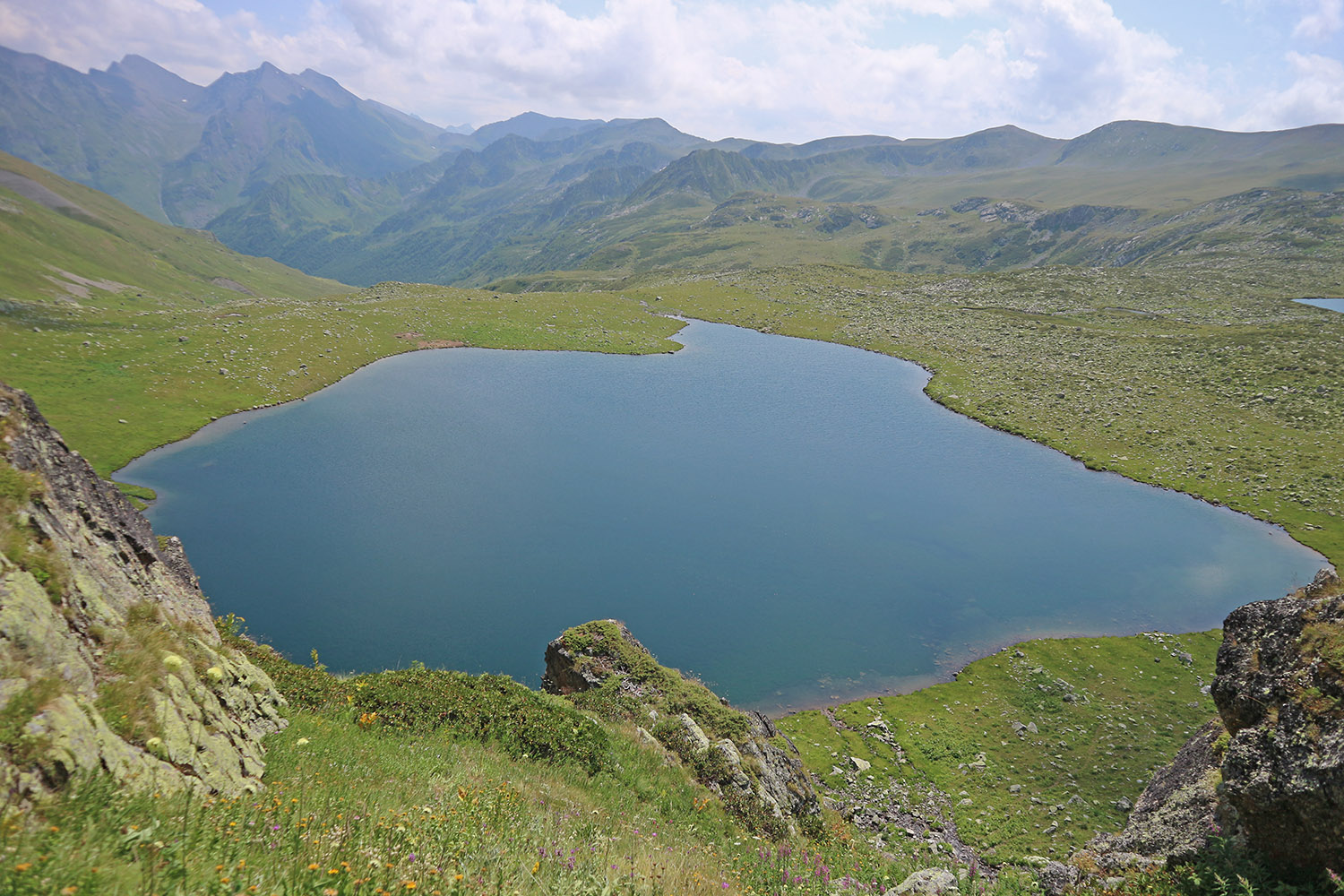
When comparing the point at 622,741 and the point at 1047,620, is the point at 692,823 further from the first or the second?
the point at 1047,620

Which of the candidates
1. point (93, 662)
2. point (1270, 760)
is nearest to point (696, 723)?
point (1270, 760)

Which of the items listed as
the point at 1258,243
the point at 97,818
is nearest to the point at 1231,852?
the point at 97,818

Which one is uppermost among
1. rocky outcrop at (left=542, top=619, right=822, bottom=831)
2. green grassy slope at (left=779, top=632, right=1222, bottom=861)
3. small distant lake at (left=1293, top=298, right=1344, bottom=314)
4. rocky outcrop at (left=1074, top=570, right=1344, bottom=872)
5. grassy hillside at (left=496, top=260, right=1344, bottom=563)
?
small distant lake at (left=1293, top=298, right=1344, bottom=314)

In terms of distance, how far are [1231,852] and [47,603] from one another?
22649 mm

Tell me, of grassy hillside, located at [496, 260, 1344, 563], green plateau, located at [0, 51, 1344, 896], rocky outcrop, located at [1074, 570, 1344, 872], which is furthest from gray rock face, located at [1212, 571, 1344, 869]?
grassy hillside, located at [496, 260, 1344, 563]

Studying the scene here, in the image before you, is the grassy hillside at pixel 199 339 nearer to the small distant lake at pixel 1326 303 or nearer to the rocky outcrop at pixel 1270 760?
the rocky outcrop at pixel 1270 760

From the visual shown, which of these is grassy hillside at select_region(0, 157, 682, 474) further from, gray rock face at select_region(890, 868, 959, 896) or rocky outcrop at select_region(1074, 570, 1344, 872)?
rocky outcrop at select_region(1074, 570, 1344, 872)

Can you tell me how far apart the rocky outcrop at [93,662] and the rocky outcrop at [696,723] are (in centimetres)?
1139

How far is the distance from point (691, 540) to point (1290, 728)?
1321 inches

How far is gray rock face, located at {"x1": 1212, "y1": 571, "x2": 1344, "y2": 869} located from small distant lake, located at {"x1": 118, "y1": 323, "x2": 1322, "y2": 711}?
1848cm

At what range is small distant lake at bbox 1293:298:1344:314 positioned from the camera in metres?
123

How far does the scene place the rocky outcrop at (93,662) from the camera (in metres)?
7.43

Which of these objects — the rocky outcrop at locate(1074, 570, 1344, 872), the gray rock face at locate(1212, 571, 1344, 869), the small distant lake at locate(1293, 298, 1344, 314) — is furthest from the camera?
the small distant lake at locate(1293, 298, 1344, 314)

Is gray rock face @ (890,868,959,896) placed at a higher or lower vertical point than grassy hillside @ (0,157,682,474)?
lower
